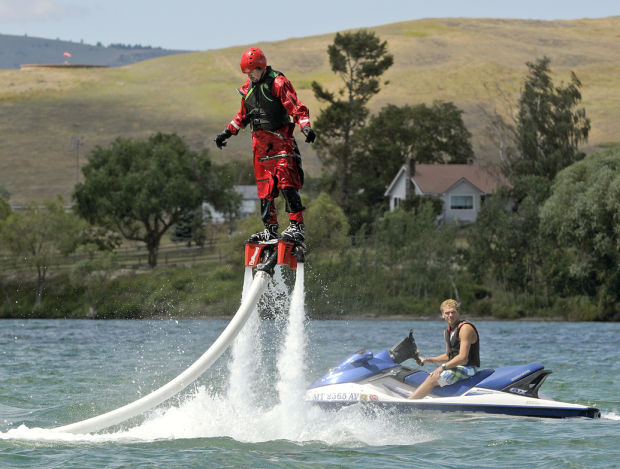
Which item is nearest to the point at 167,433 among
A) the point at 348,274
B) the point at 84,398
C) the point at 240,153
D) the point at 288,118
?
the point at 288,118

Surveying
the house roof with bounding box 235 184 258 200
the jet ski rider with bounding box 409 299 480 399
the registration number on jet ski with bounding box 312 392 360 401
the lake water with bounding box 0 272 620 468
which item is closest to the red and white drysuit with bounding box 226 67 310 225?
the lake water with bounding box 0 272 620 468

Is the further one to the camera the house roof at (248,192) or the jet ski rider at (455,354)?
the house roof at (248,192)

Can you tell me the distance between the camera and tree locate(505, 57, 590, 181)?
2773 inches

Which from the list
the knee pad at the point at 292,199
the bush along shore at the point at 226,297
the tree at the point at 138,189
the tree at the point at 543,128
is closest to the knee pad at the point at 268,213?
the knee pad at the point at 292,199

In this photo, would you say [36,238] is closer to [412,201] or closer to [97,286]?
[97,286]

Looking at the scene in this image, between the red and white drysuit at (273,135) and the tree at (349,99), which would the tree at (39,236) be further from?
the red and white drysuit at (273,135)

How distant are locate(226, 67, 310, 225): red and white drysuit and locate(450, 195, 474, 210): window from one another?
70.2 metres

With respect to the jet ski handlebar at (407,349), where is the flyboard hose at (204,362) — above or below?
above

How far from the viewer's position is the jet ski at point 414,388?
15.5 metres

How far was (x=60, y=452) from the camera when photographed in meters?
12.3

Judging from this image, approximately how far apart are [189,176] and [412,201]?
16981mm

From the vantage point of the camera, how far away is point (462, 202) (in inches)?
3199

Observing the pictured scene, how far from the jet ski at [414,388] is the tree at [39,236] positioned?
48.7 m

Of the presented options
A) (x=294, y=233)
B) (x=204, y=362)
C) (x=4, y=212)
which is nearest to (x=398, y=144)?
(x=4, y=212)
